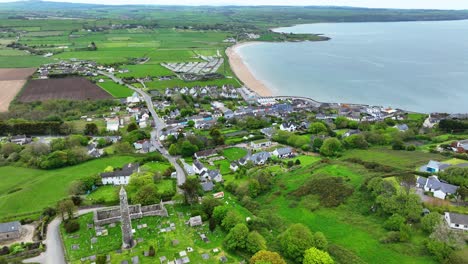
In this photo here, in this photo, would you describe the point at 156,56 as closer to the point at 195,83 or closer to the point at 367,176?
the point at 195,83

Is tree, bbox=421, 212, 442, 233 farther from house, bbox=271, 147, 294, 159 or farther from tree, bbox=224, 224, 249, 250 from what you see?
house, bbox=271, 147, 294, 159

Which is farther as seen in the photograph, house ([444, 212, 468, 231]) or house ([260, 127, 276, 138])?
house ([260, 127, 276, 138])

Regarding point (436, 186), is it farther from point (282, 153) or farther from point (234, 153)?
point (234, 153)

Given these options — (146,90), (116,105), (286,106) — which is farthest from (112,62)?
(286,106)

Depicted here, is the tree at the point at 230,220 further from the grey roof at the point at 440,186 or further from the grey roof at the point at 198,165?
the grey roof at the point at 440,186

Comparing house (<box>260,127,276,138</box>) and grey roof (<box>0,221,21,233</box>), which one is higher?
grey roof (<box>0,221,21,233</box>)

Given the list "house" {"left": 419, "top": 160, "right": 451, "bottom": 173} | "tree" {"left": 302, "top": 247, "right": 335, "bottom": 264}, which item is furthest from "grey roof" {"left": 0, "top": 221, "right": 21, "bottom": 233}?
"house" {"left": 419, "top": 160, "right": 451, "bottom": 173}

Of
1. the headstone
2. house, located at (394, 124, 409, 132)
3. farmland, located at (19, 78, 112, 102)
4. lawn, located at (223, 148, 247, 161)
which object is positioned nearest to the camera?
the headstone
